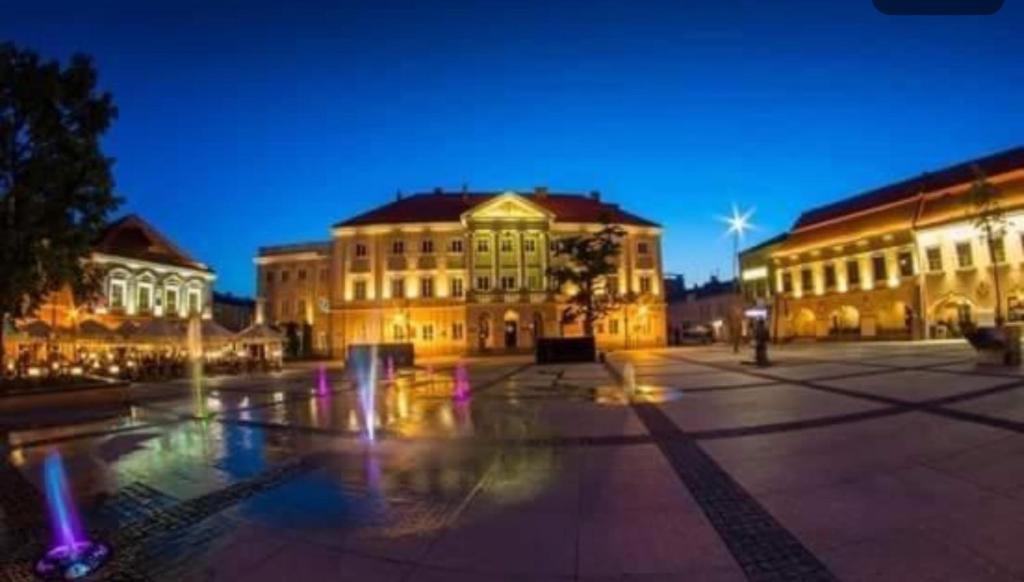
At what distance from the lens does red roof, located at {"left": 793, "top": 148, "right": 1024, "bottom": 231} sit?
47719 mm

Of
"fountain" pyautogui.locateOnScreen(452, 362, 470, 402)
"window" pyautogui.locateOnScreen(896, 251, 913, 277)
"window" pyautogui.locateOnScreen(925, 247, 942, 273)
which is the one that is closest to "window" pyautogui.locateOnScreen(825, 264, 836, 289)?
"window" pyautogui.locateOnScreen(896, 251, 913, 277)

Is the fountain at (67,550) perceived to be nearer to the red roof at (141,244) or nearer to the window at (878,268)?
the red roof at (141,244)

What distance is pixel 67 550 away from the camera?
5.11 meters

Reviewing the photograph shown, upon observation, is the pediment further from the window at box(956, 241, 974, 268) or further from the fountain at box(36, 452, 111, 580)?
the fountain at box(36, 452, 111, 580)

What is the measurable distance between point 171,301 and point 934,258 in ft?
230

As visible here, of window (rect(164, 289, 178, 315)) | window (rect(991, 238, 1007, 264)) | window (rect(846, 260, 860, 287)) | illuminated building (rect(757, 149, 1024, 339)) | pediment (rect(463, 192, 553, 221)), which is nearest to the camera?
window (rect(991, 238, 1007, 264))

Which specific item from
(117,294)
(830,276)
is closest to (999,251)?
(830,276)

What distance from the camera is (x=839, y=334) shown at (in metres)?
59.5

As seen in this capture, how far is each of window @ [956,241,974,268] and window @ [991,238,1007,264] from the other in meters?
1.94

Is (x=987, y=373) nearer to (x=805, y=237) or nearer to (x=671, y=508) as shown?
(x=671, y=508)

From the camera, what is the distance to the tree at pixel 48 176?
1513 cm

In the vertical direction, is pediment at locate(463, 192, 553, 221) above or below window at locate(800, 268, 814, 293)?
above

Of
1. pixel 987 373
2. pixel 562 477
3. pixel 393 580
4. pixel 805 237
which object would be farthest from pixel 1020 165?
pixel 393 580

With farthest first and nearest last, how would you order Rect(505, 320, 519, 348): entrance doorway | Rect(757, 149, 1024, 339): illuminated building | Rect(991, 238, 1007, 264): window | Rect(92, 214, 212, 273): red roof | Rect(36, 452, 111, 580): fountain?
Rect(505, 320, 519, 348): entrance doorway → Rect(92, 214, 212, 273): red roof → Rect(757, 149, 1024, 339): illuminated building → Rect(991, 238, 1007, 264): window → Rect(36, 452, 111, 580): fountain
